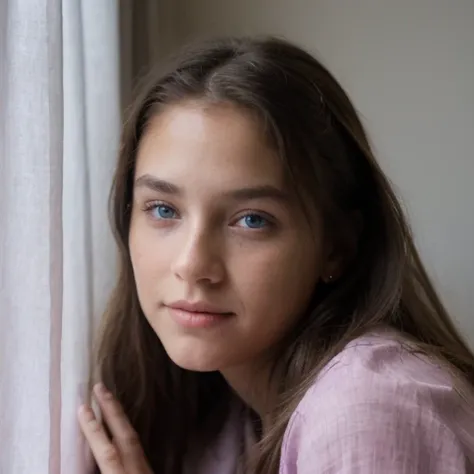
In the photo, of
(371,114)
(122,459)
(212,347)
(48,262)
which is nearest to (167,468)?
(122,459)

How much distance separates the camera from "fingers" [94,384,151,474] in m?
1.09

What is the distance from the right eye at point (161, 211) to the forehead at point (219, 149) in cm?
4

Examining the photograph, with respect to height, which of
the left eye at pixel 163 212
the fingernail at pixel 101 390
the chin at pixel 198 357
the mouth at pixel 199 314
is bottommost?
the fingernail at pixel 101 390

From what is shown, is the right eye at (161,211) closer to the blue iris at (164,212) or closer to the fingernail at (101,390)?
the blue iris at (164,212)

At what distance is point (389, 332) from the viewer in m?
0.95

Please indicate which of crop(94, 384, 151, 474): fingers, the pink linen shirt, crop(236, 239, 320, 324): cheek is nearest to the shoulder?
the pink linen shirt

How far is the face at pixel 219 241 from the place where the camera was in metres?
0.91

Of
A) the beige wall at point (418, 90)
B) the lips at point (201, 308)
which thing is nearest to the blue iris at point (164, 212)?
the lips at point (201, 308)

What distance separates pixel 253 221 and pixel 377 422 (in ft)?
0.91

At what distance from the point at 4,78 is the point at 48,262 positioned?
195 mm

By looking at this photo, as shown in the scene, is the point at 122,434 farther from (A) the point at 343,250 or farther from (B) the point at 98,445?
(A) the point at 343,250

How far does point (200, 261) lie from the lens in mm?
897

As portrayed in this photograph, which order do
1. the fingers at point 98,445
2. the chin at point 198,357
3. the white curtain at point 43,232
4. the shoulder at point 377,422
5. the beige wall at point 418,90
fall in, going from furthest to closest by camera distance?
the beige wall at point 418,90
the fingers at point 98,445
the chin at point 198,357
the white curtain at point 43,232
the shoulder at point 377,422

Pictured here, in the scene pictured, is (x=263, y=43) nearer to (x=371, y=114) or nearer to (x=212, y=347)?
(x=212, y=347)
